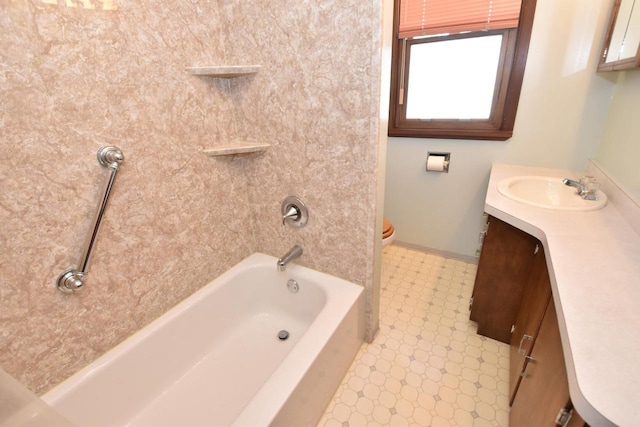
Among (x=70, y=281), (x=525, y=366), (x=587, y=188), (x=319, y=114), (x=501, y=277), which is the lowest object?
(x=525, y=366)

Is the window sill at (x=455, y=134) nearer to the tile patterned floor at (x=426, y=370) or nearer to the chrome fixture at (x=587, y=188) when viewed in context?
the chrome fixture at (x=587, y=188)

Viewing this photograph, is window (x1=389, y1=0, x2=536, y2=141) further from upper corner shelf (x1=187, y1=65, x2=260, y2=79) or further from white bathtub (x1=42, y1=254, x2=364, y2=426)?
white bathtub (x1=42, y1=254, x2=364, y2=426)

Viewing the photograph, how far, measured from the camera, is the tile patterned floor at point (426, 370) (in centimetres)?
127

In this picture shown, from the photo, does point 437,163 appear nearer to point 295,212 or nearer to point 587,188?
point 587,188

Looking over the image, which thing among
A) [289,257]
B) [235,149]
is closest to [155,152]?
[235,149]

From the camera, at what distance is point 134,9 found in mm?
1045

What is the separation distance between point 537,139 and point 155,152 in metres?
2.10

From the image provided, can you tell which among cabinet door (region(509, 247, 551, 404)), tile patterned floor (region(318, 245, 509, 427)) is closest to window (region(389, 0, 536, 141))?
cabinet door (region(509, 247, 551, 404))

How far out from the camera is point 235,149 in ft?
4.56

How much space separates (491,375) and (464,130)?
145cm

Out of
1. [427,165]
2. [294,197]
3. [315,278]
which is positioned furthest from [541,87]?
[315,278]

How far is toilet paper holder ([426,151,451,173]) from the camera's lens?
6.70 feet

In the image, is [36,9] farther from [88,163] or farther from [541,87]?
[541,87]

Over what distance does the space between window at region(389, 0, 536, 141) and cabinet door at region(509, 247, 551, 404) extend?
102cm
